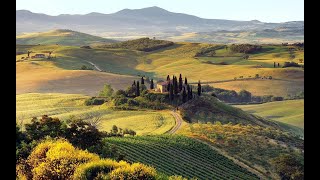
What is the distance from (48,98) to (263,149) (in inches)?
2214

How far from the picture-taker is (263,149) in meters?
49.7

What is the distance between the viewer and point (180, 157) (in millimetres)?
37469

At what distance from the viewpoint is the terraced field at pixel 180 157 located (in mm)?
33469

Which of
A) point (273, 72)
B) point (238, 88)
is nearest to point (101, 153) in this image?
point (238, 88)

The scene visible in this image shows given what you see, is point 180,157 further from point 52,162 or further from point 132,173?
point 52,162

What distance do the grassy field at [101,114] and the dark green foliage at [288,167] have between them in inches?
559

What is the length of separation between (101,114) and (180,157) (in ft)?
97.5

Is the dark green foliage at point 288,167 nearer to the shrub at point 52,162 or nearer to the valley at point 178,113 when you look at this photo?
the valley at point 178,113

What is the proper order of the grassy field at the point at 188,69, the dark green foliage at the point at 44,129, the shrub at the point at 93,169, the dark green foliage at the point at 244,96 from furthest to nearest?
the grassy field at the point at 188,69 → the dark green foliage at the point at 244,96 → the dark green foliage at the point at 44,129 → the shrub at the point at 93,169

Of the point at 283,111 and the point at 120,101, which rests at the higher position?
the point at 120,101

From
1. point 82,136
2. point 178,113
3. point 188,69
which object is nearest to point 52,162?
point 82,136

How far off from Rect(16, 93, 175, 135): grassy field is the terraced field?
31.8 ft

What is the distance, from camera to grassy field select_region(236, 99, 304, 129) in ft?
323

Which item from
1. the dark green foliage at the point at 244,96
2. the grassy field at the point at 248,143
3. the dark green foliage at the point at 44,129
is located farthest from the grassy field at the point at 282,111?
the dark green foliage at the point at 44,129
